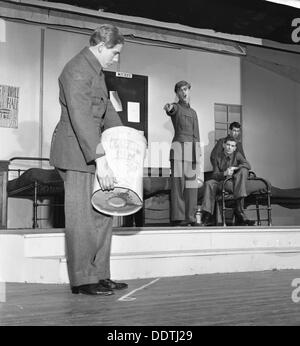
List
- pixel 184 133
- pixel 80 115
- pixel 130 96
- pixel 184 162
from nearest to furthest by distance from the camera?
1. pixel 80 115
2. pixel 184 162
3. pixel 184 133
4. pixel 130 96

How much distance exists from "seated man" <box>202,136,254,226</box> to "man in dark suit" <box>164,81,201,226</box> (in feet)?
0.40

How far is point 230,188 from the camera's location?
4.52 m

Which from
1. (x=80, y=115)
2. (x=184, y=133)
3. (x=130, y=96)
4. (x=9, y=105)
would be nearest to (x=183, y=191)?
(x=184, y=133)

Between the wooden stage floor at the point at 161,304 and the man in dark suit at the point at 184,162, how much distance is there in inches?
66.4

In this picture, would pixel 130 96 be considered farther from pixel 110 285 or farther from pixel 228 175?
pixel 110 285

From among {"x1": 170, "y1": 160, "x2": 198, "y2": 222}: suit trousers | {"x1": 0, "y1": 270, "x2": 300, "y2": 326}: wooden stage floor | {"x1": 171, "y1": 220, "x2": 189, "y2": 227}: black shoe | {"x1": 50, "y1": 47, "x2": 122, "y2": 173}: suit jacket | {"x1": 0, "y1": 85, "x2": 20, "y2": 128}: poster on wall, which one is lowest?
{"x1": 0, "y1": 270, "x2": 300, "y2": 326}: wooden stage floor

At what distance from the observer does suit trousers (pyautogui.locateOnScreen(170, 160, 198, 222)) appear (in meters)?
4.48

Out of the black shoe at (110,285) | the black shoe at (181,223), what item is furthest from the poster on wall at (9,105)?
the black shoe at (110,285)

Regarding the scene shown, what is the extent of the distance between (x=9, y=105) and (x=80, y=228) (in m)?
3.88

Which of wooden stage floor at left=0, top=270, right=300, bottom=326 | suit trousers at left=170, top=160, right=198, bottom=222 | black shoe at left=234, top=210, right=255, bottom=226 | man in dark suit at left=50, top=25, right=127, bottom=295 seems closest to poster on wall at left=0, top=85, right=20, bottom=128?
suit trousers at left=170, top=160, right=198, bottom=222

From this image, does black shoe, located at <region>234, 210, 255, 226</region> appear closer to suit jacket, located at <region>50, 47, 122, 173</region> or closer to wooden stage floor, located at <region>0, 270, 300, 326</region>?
wooden stage floor, located at <region>0, 270, 300, 326</region>

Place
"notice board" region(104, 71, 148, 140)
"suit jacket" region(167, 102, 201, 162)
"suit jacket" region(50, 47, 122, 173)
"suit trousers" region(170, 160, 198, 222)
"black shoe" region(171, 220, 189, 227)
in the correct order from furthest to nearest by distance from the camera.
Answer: "notice board" region(104, 71, 148, 140), "suit jacket" region(167, 102, 201, 162), "suit trousers" region(170, 160, 198, 222), "black shoe" region(171, 220, 189, 227), "suit jacket" region(50, 47, 122, 173)

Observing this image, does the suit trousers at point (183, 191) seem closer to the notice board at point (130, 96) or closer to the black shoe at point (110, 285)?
the notice board at point (130, 96)

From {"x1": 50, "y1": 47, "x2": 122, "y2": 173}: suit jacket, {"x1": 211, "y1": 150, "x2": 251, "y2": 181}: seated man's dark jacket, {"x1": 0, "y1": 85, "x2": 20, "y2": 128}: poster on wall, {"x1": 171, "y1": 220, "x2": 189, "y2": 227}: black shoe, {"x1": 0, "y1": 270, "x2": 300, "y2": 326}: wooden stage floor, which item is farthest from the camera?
{"x1": 0, "y1": 85, "x2": 20, "y2": 128}: poster on wall
